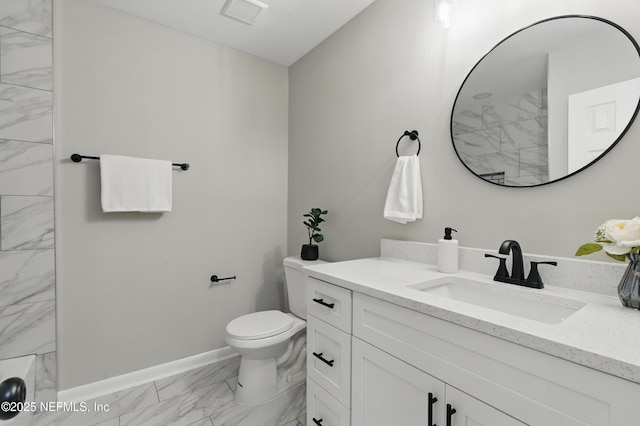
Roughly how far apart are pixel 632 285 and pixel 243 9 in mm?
2244

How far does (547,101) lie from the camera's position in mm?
1111

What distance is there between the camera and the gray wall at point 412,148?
3.39 ft

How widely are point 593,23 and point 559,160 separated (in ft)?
1.55

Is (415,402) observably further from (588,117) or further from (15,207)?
(15,207)

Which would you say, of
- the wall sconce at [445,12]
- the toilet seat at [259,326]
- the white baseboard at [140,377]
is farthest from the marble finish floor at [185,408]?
the wall sconce at [445,12]

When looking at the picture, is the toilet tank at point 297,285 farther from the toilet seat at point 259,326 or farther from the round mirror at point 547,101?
the round mirror at point 547,101

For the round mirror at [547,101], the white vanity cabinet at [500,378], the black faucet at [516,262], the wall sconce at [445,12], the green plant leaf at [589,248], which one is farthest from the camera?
the wall sconce at [445,12]

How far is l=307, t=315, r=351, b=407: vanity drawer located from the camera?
1.16 metres

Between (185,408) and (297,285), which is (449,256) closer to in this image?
(297,285)

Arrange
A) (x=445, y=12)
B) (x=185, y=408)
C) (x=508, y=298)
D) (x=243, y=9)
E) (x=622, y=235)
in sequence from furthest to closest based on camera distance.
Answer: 1. (x=243, y=9)
2. (x=185, y=408)
3. (x=445, y=12)
4. (x=508, y=298)
5. (x=622, y=235)

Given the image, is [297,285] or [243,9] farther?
[297,285]

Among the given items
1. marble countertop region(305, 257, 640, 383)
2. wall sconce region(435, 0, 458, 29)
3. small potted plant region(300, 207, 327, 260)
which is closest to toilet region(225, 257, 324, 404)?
small potted plant region(300, 207, 327, 260)

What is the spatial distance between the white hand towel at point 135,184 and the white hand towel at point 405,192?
1448 mm

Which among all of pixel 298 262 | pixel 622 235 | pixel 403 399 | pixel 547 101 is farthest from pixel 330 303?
pixel 547 101
